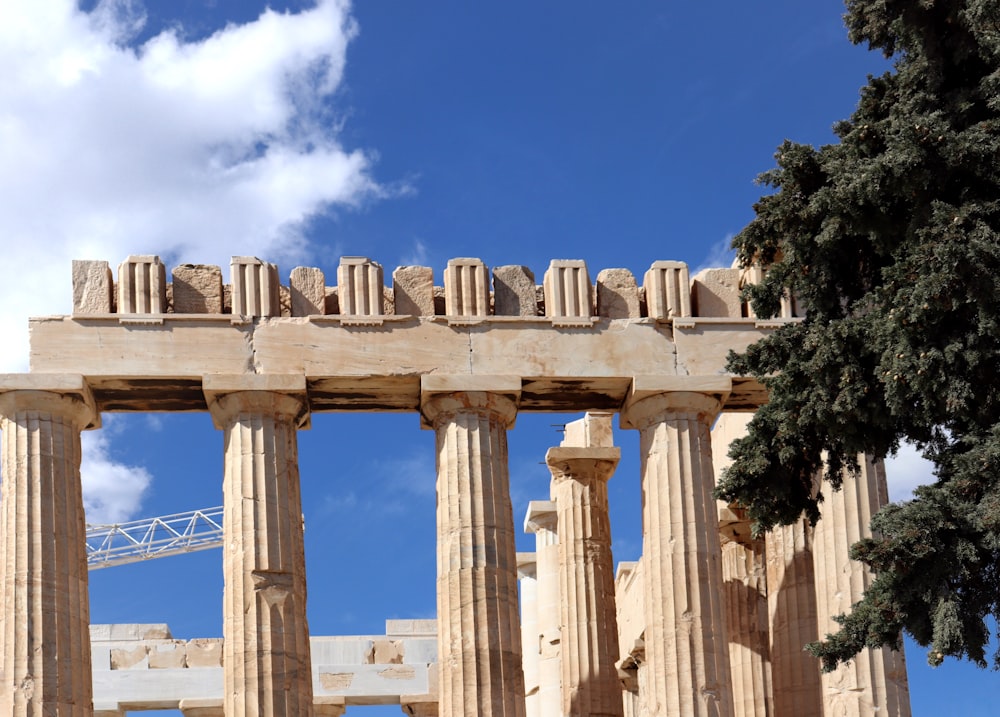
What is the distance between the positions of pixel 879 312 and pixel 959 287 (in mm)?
1767

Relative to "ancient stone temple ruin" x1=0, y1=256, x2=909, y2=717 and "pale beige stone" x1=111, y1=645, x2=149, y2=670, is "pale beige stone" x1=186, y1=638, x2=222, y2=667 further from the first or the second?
"ancient stone temple ruin" x1=0, y1=256, x2=909, y2=717

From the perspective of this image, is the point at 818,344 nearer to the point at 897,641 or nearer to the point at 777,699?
the point at 897,641

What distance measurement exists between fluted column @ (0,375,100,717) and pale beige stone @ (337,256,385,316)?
179 inches

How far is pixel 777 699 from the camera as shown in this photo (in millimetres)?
38406

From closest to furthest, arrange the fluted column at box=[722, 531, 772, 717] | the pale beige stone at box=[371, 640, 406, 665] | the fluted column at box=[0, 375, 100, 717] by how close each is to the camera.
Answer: the fluted column at box=[0, 375, 100, 717]
the fluted column at box=[722, 531, 772, 717]
the pale beige stone at box=[371, 640, 406, 665]

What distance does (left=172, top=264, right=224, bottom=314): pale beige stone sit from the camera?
34.0 metres

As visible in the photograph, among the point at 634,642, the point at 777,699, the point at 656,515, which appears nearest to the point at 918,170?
the point at 656,515

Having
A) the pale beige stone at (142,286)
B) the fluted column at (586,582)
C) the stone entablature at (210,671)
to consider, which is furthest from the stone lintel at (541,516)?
the pale beige stone at (142,286)

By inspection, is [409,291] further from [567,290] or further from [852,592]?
[852,592]

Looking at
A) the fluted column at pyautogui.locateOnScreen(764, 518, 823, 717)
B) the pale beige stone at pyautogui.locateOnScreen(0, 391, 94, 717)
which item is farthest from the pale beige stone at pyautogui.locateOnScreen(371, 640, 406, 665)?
the pale beige stone at pyautogui.locateOnScreen(0, 391, 94, 717)

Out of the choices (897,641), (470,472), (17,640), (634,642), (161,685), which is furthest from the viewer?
(161,685)

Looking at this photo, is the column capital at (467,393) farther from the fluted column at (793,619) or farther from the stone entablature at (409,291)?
the fluted column at (793,619)

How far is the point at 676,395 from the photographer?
34281 millimetres

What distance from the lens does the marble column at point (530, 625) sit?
4703cm
